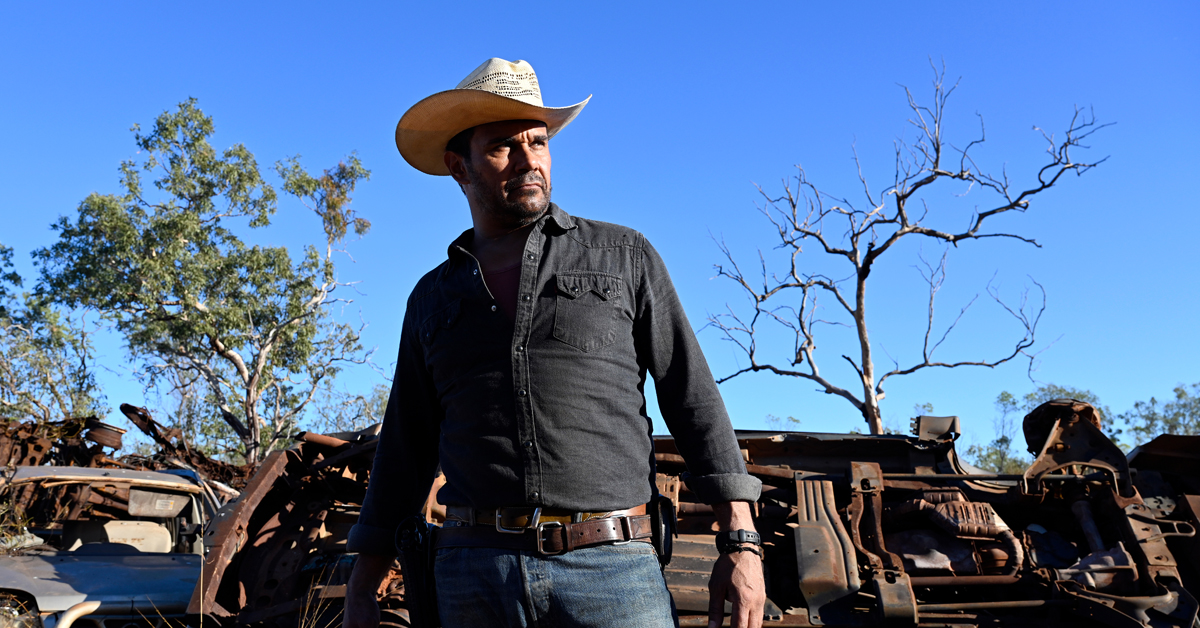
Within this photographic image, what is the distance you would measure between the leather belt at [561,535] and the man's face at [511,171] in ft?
2.72

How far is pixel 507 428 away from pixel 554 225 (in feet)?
1.93

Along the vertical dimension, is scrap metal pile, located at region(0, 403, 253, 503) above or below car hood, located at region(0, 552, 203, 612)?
above

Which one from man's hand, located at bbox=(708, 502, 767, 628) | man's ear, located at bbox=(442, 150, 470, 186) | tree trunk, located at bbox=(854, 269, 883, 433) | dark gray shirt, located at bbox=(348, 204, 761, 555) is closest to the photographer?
man's hand, located at bbox=(708, 502, 767, 628)

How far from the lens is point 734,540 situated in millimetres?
2084

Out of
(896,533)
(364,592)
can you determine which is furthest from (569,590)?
(896,533)

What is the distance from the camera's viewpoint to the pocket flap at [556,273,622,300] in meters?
2.27

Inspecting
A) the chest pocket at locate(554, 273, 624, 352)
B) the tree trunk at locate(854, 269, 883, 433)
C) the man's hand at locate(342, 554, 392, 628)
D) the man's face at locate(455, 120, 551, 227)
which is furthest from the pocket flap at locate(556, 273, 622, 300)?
the tree trunk at locate(854, 269, 883, 433)

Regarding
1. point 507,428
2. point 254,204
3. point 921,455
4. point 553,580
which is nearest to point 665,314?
point 507,428

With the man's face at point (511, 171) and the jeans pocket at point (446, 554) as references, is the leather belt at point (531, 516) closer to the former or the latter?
the jeans pocket at point (446, 554)

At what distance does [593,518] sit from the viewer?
6.82 ft

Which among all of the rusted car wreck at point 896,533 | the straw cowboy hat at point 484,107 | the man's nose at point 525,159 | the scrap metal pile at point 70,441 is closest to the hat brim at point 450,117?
the straw cowboy hat at point 484,107

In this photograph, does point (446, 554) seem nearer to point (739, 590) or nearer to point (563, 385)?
point (563, 385)

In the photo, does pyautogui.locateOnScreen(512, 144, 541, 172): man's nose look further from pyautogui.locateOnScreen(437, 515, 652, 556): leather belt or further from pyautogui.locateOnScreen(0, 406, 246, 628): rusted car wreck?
pyautogui.locateOnScreen(0, 406, 246, 628): rusted car wreck

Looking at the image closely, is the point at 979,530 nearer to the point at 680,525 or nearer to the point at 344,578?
the point at 680,525
